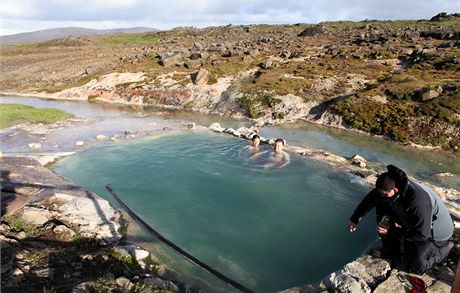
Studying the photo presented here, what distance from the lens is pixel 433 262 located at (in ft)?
25.5

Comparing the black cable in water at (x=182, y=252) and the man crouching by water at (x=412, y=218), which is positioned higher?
the man crouching by water at (x=412, y=218)

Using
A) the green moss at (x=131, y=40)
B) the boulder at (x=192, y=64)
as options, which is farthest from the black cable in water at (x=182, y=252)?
the green moss at (x=131, y=40)

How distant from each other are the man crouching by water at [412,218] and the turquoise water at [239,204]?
257 centimetres

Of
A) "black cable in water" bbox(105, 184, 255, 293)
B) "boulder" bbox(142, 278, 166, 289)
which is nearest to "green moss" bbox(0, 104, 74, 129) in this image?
"black cable in water" bbox(105, 184, 255, 293)

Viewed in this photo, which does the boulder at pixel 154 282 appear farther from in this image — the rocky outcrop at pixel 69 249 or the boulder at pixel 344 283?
the boulder at pixel 344 283

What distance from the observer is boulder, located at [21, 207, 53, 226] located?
1103 cm

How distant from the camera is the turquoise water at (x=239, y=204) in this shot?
1048 centimetres

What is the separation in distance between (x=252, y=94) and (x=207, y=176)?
20631 mm

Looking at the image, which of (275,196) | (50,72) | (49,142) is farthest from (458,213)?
(50,72)

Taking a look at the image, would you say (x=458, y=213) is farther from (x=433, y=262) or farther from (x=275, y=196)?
(x=275, y=196)

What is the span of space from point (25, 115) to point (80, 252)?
2573 centimetres

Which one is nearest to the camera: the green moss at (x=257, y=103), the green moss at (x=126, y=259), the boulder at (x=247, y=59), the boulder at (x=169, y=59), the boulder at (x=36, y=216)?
the green moss at (x=126, y=259)

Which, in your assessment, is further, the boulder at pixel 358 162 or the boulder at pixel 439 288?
the boulder at pixel 358 162

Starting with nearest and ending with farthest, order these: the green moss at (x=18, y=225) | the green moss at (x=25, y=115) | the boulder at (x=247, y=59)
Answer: the green moss at (x=18, y=225) < the green moss at (x=25, y=115) < the boulder at (x=247, y=59)
